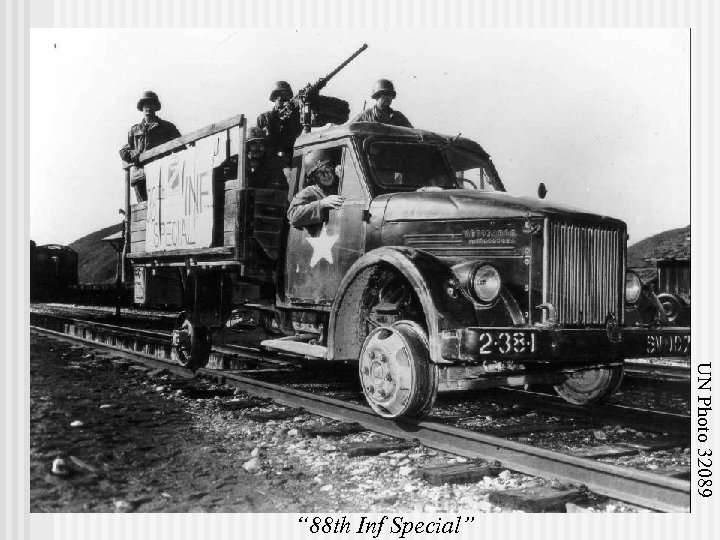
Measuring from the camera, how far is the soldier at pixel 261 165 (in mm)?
7195

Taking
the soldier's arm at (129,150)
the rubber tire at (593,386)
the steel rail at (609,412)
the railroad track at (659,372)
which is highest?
the soldier's arm at (129,150)

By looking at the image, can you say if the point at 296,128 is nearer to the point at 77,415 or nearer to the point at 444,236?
the point at 444,236

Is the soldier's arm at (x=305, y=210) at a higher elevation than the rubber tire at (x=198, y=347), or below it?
higher

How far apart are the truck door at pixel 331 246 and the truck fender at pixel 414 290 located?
36 cm

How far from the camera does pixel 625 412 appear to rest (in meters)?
5.41

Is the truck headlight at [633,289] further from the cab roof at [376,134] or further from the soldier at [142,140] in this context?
the soldier at [142,140]

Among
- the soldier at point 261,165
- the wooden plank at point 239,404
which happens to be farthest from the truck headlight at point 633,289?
the soldier at point 261,165

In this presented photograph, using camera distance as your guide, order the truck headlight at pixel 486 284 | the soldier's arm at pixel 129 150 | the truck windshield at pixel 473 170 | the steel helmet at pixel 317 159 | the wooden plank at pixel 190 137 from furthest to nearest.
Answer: the soldier's arm at pixel 129 150
the wooden plank at pixel 190 137
the truck windshield at pixel 473 170
the steel helmet at pixel 317 159
the truck headlight at pixel 486 284

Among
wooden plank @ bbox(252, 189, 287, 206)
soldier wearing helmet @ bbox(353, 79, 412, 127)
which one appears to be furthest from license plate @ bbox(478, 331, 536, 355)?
soldier wearing helmet @ bbox(353, 79, 412, 127)

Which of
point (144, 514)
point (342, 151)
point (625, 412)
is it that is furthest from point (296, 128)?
point (144, 514)

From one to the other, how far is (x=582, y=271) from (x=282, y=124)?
3774mm


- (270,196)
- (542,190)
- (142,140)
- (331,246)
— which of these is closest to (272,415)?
(331,246)

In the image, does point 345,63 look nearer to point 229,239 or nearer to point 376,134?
point 376,134

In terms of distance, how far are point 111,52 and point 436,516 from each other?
4418mm
